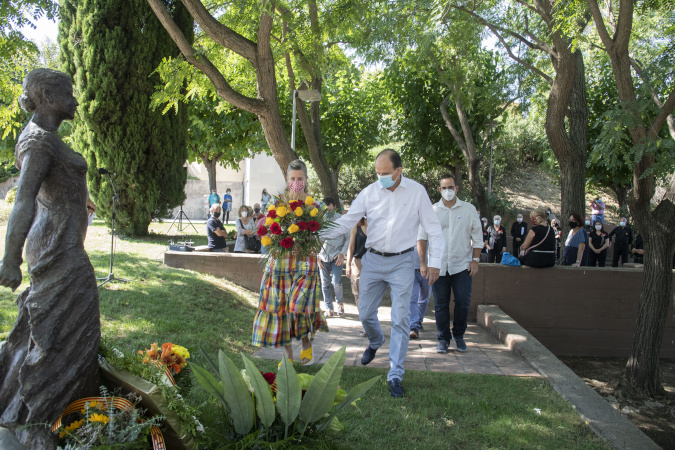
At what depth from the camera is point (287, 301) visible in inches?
210

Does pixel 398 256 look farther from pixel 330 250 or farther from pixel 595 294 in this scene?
pixel 595 294

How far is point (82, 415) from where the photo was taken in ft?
8.54

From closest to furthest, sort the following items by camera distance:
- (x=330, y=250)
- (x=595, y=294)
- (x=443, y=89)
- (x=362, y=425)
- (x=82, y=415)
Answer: (x=82, y=415) < (x=362, y=425) < (x=330, y=250) < (x=595, y=294) < (x=443, y=89)

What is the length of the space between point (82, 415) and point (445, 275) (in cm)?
489

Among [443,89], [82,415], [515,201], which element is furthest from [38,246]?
[515,201]

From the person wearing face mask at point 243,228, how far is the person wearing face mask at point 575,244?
22.6ft

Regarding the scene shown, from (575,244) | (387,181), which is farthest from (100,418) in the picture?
(575,244)

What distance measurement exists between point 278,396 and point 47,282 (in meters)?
1.28

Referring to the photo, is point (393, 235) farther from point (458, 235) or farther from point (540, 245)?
point (540, 245)

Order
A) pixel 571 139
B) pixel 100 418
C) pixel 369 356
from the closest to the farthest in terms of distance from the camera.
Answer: pixel 100 418 → pixel 369 356 → pixel 571 139

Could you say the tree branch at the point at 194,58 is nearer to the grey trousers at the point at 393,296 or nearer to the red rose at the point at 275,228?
the red rose at the point at 275,228

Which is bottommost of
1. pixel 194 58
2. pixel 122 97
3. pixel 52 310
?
pixel 52 310

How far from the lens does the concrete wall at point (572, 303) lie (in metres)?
9.38

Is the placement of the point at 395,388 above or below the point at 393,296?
below
